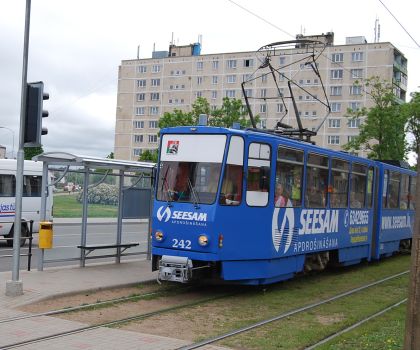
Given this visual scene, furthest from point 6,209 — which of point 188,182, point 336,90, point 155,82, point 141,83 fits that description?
point 141,83

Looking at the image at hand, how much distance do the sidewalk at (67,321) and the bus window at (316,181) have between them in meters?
3.83

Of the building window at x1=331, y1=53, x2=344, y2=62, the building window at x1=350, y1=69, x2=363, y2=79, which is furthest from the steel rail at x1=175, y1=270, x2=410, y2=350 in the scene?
the building window at x1=331, y1=53, x2=344, y2=62

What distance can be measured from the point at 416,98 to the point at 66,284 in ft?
97.6

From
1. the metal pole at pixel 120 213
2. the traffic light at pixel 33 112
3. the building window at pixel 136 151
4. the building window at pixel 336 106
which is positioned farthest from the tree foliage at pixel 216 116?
the building window at pixel 136 151

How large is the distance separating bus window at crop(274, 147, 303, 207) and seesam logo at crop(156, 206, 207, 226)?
5.76 feet

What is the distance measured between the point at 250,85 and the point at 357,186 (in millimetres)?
75330

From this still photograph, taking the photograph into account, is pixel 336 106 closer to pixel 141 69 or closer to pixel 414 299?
pixel 141 69

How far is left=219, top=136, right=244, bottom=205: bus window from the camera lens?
10.4 meters

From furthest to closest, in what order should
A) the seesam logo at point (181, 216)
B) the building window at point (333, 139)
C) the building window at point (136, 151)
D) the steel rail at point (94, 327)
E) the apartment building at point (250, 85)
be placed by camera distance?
1. the building window at point (136, 151)
2. the building window at point (333, 139)
3. the apartment building at point (250, 85)
4. the seesam logo at point (181, 216)
5. the steel rail at point (94, 327)

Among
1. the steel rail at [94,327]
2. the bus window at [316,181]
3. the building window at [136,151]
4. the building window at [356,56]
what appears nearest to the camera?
the steel rail at [94,327]

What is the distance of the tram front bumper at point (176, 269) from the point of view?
1017 cm

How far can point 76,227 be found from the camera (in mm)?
29859

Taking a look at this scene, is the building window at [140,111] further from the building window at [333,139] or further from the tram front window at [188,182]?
the tram front window at [188,182]

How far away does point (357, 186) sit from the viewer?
50.1 ft
